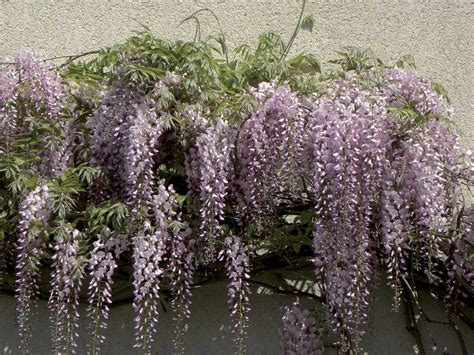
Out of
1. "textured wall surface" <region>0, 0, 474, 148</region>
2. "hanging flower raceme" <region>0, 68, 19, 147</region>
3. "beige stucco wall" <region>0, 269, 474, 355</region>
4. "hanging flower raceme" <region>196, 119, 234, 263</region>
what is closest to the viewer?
"hanging flower raceme" <region>196, 119, 234, 263</region>

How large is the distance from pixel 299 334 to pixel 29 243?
49.7 inches

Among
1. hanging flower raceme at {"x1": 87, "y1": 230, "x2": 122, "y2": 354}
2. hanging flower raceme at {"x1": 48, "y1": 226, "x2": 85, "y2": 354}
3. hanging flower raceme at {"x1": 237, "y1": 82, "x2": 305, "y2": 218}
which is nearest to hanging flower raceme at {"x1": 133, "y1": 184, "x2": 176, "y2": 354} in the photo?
hanging flower raceme at {"x1": 87, "y1": 230, "x2": 122, "y2": 354}

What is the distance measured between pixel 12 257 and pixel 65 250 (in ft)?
1.41

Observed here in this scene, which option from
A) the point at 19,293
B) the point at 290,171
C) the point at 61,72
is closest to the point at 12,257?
the point at 19,293

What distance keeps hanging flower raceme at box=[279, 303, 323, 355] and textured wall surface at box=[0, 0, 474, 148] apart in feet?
4.17

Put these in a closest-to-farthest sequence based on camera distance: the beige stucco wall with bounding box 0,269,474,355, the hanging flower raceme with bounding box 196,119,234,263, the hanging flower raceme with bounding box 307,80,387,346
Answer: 1. the hanging flower raceme with bounding box 307,80,387,346
2. the hanging flower raceme with bounding box 196,119,234,263
3. the beige stucco wall with bounding box 0,269,474,355

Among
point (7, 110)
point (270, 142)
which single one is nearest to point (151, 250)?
point (270, 142)

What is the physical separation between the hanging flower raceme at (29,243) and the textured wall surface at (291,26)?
1134mm

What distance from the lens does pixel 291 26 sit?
451 cm

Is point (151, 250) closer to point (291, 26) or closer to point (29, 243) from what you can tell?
point (29, 243)

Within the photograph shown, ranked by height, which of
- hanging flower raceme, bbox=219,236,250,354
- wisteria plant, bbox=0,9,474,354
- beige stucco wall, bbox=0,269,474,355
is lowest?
beige stucco wall, bbox=0,269,474,355

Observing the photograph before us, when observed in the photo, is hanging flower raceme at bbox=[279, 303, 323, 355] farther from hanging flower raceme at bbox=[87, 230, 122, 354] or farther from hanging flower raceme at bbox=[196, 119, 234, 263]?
hanging flower raceme at bbox=[87, 230, 122, 354]

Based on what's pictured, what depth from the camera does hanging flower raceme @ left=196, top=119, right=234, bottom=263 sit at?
3664 mm

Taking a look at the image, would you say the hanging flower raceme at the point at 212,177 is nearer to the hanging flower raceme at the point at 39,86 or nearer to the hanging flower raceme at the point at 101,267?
the hanging flower raceme at the point at 101,267
